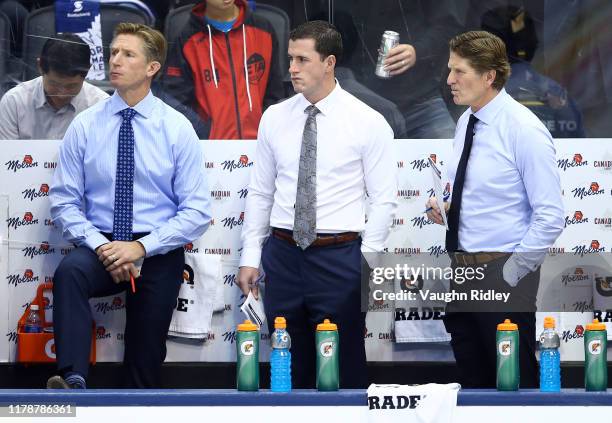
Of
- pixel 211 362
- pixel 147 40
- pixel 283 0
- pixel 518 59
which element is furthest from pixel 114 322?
pixel 518 59

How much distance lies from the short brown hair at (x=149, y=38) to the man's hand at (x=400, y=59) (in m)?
1.11

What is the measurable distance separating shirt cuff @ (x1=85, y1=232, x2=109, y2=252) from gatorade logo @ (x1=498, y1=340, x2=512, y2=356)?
74.8 inches

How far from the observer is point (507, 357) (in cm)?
497

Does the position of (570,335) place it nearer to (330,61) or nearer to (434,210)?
(434,210)

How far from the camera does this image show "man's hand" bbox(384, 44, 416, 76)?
6332 millimetres

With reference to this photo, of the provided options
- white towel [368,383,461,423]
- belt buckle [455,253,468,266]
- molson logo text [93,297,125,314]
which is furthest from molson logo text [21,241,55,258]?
white towel [368,383,461,423]

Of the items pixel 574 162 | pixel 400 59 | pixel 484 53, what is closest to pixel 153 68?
pixel 400 59

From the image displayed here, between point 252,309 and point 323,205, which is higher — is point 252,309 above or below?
below

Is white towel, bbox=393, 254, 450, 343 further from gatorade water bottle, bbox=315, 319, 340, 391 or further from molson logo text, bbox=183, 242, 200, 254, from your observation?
gatorade water bottle, bbox=315, 319, 340, 391

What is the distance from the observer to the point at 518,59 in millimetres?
6312

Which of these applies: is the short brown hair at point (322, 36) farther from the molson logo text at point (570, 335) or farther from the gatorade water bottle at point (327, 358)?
the molson logo text at point (570, 335)

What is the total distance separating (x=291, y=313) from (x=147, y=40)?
1.45 metres

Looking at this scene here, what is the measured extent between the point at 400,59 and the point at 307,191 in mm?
993

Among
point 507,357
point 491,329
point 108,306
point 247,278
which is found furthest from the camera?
point 108,306
